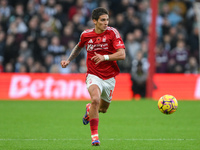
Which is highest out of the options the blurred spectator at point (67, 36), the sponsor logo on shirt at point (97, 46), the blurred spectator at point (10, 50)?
the sponsor logo on shirt at point (97, 46)

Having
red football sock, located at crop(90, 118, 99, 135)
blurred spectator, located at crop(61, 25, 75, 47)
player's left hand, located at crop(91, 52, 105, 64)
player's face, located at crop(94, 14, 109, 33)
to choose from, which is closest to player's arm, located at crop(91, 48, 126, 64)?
player's left hand, located at crop(91, 52, 105, 64)

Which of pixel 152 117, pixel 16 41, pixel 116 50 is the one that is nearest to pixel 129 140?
pixel 116 50

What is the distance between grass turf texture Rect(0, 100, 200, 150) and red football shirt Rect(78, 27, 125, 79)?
4.07ft

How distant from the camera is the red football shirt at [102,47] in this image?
8.25m

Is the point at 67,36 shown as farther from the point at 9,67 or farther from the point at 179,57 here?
the point at 179,57

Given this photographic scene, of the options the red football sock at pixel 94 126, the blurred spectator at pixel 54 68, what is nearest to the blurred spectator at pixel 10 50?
the blurred spectator at pixel 54 68

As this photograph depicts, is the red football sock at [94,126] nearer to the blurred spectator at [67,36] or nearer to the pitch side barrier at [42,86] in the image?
the pitch side barrier at [42,86]

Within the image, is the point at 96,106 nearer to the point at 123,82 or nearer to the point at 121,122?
the point at 121,122

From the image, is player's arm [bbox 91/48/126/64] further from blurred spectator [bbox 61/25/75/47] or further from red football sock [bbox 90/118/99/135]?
blurred spectator [bbox 61/25/75/47]

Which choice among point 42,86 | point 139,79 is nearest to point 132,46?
point 139,79

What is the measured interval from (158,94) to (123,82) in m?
1.51

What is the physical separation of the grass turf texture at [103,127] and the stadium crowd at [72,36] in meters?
3.01

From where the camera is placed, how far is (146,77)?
63.1 feet

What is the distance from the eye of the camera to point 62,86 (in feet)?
60.6
